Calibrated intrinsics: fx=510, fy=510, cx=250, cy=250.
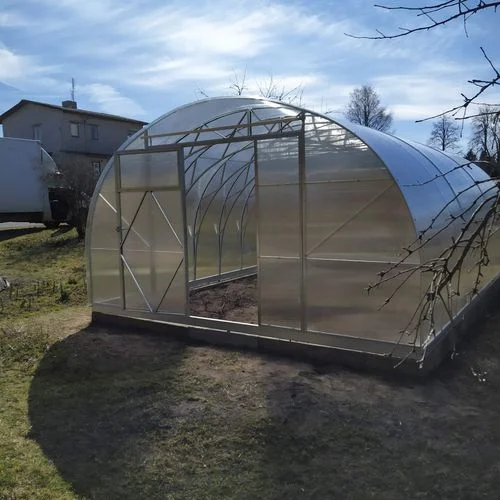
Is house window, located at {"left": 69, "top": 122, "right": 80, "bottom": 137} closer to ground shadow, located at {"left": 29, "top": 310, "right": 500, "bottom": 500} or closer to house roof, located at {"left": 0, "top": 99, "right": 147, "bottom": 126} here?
house roof, located at {"left": 0, "top": 99, "right": 147, "bottom": 126}

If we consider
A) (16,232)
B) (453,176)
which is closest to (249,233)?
(453,176)

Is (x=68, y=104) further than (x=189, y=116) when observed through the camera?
Yes

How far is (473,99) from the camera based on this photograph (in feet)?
6.21

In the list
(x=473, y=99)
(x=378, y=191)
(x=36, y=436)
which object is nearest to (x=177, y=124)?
(x=378, y=191)

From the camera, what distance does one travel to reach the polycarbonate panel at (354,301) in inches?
235

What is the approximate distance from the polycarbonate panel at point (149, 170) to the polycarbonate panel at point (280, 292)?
2.00 m

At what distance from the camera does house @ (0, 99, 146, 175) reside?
31828 mm

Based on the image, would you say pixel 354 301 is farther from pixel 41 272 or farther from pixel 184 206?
pixel 41 272

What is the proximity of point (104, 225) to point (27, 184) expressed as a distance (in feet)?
39.4

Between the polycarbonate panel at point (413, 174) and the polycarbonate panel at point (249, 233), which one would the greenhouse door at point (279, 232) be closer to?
the polycarbonate panel at point (413, 174)

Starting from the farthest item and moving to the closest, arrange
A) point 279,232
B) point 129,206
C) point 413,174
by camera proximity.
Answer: point 129,206 → point 279,232 → point 413,174

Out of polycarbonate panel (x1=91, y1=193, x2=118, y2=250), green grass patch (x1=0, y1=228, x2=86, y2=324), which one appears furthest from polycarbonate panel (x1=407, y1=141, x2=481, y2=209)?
green grass patch (x1=0, y1=228, x2=86, y2=324)

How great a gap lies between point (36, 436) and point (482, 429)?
13.9 feet

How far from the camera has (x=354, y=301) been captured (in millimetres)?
6254
